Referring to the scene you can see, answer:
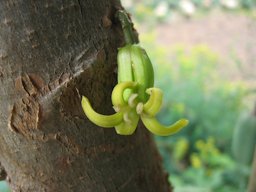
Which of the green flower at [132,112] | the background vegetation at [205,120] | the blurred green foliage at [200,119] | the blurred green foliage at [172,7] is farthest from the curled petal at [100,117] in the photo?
the blurred green foliage at [172,7]

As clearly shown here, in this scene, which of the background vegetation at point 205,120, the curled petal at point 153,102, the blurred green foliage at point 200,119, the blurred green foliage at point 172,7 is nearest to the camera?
the curled petal at point 153,102

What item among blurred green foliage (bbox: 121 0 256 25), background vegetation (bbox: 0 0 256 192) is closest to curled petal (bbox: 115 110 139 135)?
background vegetation (bbox: 0 0 256 192)

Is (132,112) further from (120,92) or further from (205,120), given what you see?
(205,120)

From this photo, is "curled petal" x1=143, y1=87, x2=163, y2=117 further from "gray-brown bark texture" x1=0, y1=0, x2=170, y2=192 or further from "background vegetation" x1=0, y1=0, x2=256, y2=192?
"background vegetation" x1=0, y1=0, x2=256, y2=192

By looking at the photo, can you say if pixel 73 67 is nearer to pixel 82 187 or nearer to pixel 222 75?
pixel 82 187

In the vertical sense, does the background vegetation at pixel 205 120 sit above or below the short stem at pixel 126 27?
above

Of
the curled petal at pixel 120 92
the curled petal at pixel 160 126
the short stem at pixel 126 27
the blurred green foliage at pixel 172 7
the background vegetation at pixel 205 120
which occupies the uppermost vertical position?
the blurred green foliage at pixel 172 7

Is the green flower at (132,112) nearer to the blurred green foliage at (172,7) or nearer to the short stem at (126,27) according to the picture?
the short stem at (126,27)
